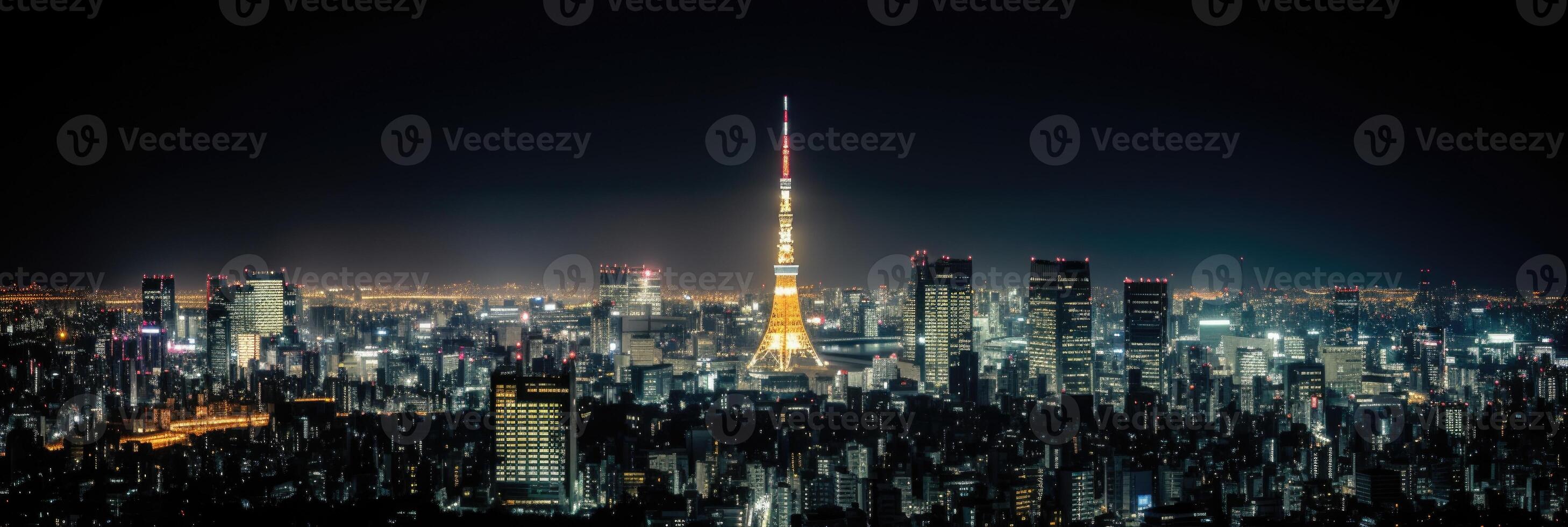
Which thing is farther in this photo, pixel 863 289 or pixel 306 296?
pixel 863 289

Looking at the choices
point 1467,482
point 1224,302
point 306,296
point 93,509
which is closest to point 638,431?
point 93,509

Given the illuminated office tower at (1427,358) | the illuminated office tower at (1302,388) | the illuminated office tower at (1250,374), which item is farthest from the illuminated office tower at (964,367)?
the illuminated office tower at (1427,358)

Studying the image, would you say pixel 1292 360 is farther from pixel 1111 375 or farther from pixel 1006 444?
pixel 1006 444

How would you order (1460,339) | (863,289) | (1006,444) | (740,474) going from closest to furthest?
(740,474)
(1006,444)
(1460,339)
(863,289)

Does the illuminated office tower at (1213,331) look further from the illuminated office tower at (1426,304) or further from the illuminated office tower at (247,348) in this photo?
the illuminated office tower at (247,348)

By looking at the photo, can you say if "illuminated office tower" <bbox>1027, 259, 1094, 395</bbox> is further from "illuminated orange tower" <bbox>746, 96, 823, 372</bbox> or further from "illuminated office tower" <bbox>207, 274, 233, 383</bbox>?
"illuminated office tower" <bbox>207, 274, 233, 383</bbox>

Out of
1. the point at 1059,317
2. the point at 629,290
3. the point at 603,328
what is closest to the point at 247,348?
the point at 603,328
